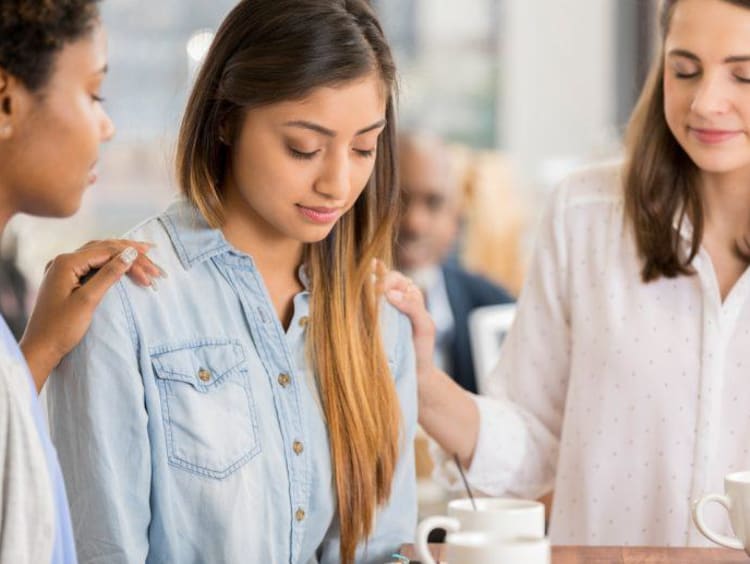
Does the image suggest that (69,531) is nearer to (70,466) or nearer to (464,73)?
(70,466)

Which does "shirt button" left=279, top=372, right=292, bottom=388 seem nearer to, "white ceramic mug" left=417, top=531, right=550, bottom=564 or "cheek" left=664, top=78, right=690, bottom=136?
"white ceramic mug" left=417, top=531, right=550, bottom=564

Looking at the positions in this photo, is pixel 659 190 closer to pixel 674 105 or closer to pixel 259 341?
pixel 674 105

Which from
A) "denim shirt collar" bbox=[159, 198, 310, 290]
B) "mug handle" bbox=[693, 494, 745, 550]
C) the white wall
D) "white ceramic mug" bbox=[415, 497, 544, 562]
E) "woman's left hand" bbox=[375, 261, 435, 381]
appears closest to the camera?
"white ceramic mug" bbox=[415, 497, 544, 562]

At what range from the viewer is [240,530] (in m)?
1.49

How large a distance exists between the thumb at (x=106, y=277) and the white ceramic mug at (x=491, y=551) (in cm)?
47

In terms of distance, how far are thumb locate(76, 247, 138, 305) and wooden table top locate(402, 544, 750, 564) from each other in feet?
1.46

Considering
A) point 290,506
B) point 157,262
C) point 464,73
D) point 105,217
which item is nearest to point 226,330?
point 157,262

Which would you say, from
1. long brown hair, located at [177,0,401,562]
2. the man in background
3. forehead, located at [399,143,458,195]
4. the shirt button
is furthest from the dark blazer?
the shirt button

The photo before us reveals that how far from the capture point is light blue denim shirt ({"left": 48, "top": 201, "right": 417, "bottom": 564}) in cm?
144

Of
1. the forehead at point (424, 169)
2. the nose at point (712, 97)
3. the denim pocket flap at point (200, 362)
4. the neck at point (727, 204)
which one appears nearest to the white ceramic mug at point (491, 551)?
the denim pocket flap at point (200, 362)

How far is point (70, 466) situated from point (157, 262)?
25 centimetres

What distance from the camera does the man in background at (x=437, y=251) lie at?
346 centimetres

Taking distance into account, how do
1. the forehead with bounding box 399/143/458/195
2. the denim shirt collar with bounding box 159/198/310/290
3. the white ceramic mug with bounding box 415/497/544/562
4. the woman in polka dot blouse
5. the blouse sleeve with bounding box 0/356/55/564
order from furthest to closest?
the forehead with bounding box 399/143/458/195 → the woman in polka dot blouse → the denim shirt collar with bounding box 159/198/310/290 → the white ceramic mug with bounding box 415/497/544/562 → the blouse sleeve with bounding box 0/356/55/564

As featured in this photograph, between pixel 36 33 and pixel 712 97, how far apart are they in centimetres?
88
